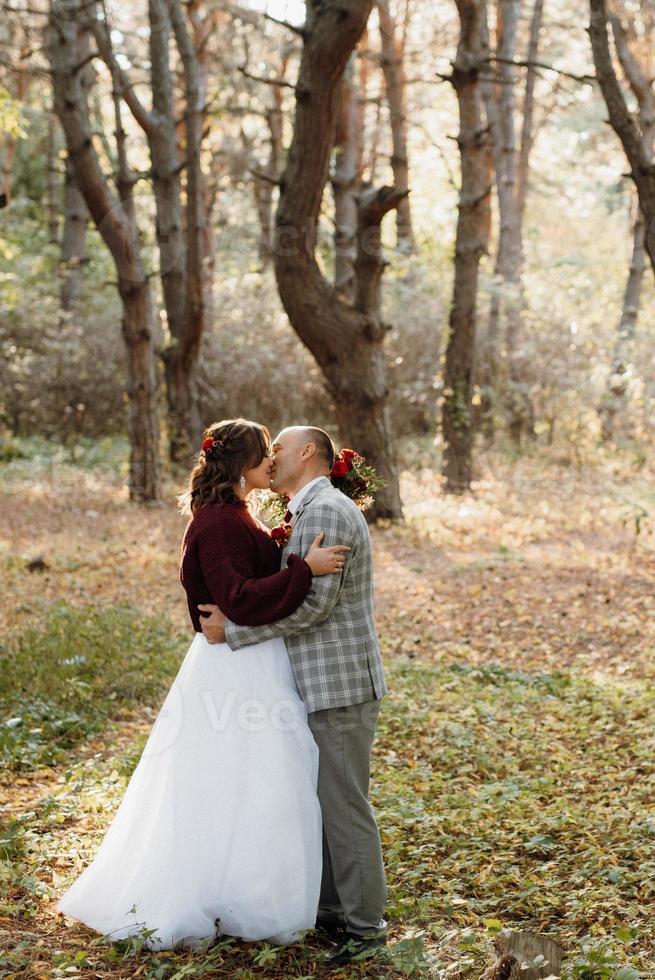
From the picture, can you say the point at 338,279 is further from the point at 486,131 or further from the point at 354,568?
the point at 354,568

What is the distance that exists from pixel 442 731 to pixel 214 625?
3.19 meters

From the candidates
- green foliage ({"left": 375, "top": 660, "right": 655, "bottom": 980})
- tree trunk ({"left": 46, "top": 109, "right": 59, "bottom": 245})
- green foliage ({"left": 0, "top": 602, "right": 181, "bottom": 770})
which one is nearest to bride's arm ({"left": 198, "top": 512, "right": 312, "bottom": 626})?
green foliage ({"left": 375, "top": 660, "right": 655, "bottom": 980})

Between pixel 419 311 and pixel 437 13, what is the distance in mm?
8092

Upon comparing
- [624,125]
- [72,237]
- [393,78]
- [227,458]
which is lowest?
[227,458]

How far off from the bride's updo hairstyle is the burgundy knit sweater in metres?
0.05

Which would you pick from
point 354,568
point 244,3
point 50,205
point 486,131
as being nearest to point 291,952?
point 354,568

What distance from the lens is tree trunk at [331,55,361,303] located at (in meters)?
18.1

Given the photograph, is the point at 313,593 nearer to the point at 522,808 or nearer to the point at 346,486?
the point at 346,486

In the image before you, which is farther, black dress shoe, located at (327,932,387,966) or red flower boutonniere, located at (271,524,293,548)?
red flower boutonniere, located at (271,524,293,548)

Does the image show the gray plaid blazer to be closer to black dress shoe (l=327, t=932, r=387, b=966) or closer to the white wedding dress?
the white wedding dress

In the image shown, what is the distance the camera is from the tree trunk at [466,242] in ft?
47.2

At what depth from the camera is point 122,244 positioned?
14.9m

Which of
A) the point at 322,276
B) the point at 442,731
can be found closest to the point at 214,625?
the point at 442,731

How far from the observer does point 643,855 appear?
5039mm
